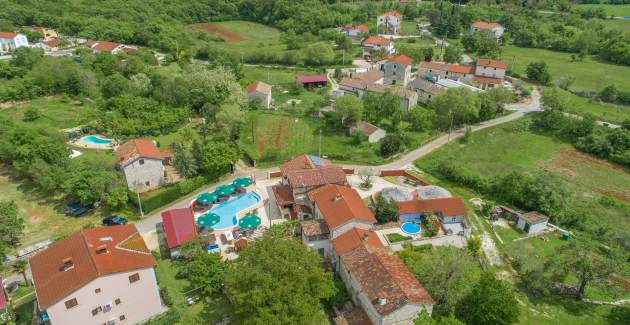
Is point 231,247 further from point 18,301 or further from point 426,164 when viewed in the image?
point 426,164

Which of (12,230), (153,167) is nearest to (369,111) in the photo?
(153,167)

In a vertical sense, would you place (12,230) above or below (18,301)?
above

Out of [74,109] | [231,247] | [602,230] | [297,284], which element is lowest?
[602,230]

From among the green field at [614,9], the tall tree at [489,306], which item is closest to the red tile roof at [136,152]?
the tall tree at [489,306]

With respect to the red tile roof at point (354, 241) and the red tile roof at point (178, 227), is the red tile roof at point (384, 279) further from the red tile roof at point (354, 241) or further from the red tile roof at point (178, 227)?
the red tile roof at point (178, 227)

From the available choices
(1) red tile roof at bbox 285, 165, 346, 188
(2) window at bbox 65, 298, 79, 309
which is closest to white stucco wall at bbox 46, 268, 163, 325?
(2) window at bbox 65, 298, 79, 309

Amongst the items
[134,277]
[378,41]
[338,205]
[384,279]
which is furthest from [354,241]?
[378,41]

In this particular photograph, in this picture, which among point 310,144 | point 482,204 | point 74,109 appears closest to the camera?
point 482,204
